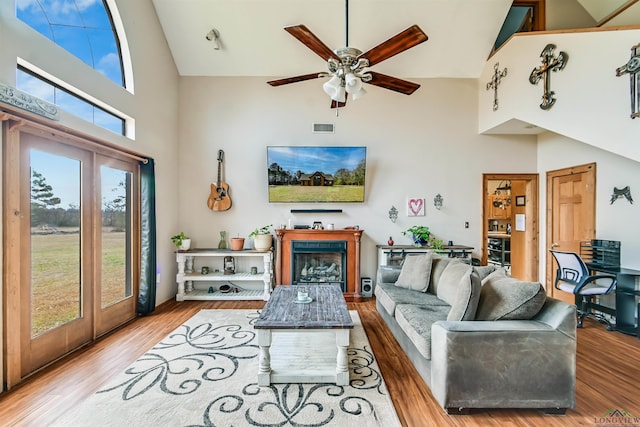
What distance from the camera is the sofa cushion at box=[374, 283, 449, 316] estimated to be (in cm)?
299

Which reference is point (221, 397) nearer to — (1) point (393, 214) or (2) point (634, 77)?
(1) point (393, 214)

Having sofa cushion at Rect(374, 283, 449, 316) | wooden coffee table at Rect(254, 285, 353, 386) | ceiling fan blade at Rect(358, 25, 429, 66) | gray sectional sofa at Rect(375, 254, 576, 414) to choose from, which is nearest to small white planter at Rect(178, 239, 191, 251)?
wooden coffee table at Rect(254, 285, 353, 386)

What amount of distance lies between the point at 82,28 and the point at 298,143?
297 centimetres

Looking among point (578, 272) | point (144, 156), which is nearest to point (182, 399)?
point (144, 156)

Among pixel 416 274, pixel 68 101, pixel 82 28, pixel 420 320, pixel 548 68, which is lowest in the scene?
pixel 420 320

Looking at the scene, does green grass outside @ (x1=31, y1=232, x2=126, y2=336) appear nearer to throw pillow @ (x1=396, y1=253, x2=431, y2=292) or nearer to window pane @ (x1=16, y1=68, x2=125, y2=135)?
window pane @ (x1=16, y1=68, x2=125, y2=135)

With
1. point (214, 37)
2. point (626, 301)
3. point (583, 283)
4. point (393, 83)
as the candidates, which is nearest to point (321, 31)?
point (214, 37)

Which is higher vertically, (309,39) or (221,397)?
(309,39)

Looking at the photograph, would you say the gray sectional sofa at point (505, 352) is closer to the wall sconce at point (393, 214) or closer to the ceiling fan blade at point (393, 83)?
Answer: the ceiling fan blade at point (393, 83)

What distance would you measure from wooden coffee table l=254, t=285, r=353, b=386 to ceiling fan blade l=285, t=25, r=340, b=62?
2.22 meters

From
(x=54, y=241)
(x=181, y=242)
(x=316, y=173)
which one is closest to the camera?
(x=54, y=241)

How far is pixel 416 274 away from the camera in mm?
3473

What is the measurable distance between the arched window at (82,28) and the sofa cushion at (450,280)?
4.49 meters

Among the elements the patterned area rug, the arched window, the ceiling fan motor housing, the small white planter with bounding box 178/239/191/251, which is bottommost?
the patterned area rug
